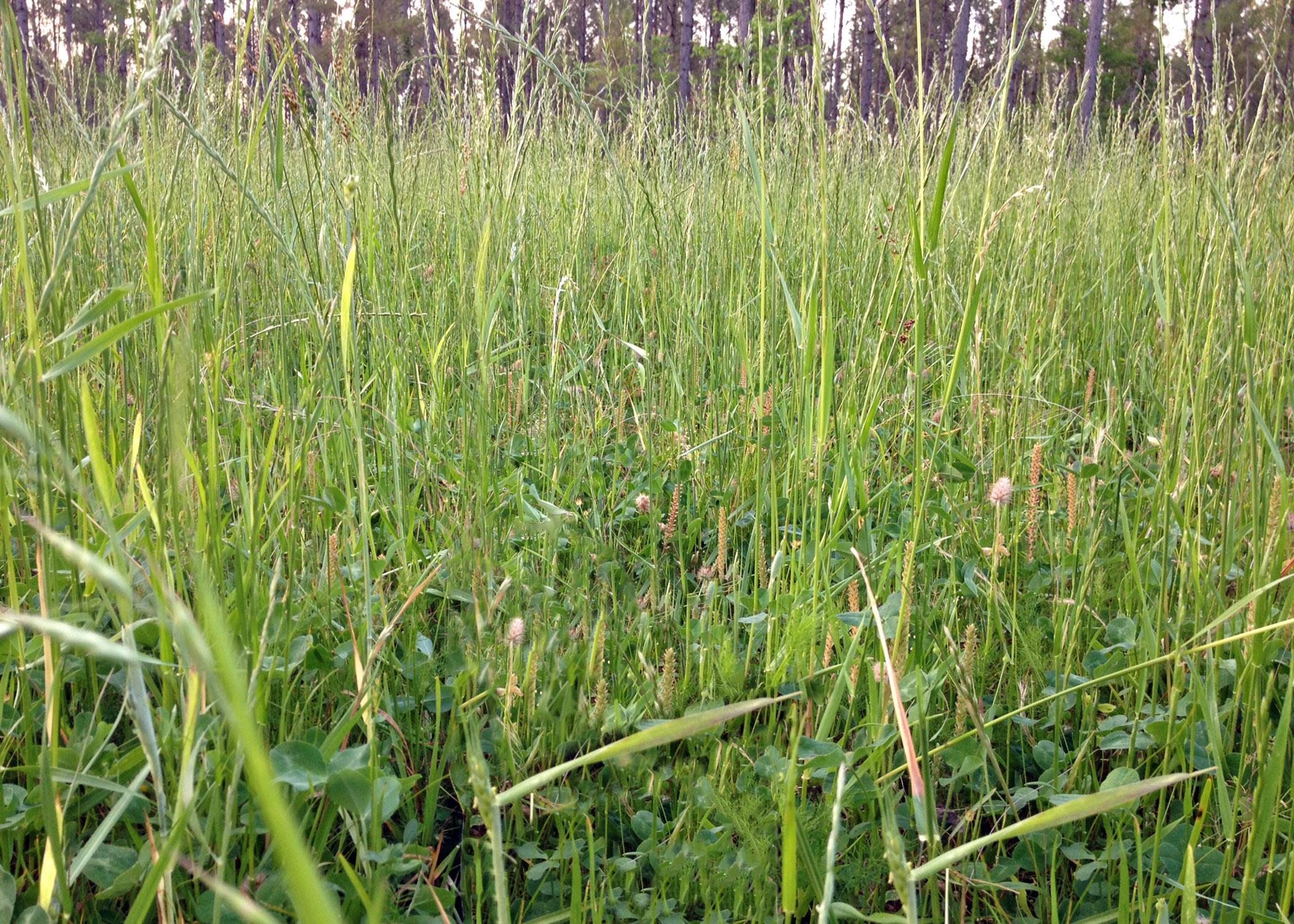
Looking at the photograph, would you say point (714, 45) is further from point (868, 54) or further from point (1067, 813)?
point (1067, 813)

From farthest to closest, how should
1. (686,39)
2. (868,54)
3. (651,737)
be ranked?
(868,54) → (686,39) → (651,737)

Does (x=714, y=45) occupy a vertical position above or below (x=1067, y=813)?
above

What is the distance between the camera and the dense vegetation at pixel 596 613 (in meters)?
0.76

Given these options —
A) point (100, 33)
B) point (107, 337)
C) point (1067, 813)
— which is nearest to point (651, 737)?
point (1067, 813)

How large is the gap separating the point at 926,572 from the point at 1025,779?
0.36 m

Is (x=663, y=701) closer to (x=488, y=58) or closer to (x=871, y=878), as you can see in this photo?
(x=871, y=878)

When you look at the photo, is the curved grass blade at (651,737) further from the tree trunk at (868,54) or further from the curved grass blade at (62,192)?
the tree trunk at (868,54)

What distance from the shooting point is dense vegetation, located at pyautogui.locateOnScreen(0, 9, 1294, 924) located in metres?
0.76

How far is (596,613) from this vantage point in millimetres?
1212

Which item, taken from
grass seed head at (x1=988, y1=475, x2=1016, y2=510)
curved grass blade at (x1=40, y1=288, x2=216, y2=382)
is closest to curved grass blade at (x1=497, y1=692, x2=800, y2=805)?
curved grass blade at (x1=40, y1=288, x2=216, y2=382)

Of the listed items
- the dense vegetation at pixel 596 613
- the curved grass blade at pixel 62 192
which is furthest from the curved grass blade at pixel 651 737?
the curved grass blade at pixel 62 192

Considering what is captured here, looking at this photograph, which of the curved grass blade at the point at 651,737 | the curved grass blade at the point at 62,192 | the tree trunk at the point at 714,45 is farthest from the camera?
the tree trunk at the point at 714,45

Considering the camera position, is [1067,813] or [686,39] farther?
[686,39]

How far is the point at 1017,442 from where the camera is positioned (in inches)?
62.0
